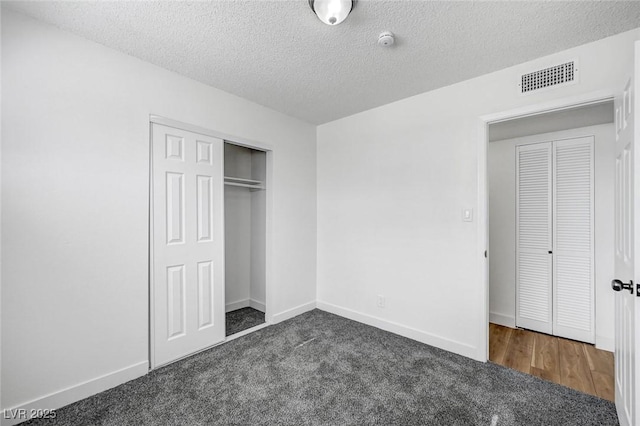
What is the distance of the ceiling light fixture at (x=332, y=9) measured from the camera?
5.20 feet

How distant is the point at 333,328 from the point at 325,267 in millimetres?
838

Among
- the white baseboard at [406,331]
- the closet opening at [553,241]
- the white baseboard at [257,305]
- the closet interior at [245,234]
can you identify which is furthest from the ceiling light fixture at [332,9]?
the white baseboard at [257,305]

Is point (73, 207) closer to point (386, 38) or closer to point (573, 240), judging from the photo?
point (386, 38)

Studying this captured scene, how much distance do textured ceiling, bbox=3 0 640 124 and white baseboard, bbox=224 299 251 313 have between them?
8.83 feet

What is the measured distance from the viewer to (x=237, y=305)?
381 cm

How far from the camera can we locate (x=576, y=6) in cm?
164

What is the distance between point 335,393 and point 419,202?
189cm

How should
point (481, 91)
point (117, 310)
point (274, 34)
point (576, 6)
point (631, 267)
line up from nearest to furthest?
1. point (631, 267)
2. point (576, 6)
3. point (274, 34)
4. point (117, 310)
5. point (481, 91)

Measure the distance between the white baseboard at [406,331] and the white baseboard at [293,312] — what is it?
13cm

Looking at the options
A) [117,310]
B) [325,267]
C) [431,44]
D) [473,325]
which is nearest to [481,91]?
[431,44]

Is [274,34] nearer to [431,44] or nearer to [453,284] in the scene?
[431,44]

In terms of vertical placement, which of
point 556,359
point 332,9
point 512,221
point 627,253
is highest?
point 332,9

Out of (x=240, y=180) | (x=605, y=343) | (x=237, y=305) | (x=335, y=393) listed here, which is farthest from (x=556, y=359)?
(x=240, y=180)

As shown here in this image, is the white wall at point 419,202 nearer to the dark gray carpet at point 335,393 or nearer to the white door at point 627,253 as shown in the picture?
the dark gray carpet at point 335,393
